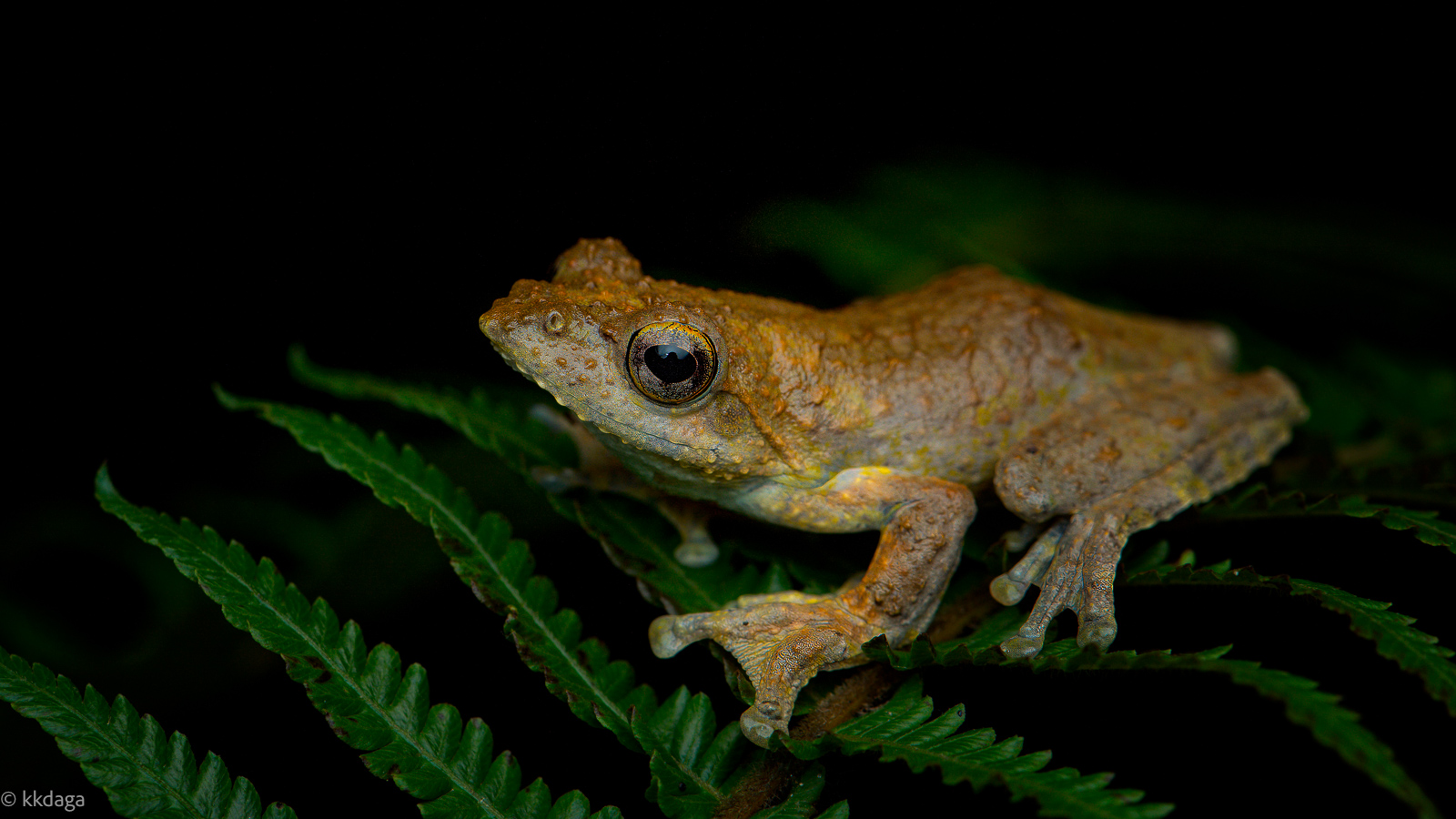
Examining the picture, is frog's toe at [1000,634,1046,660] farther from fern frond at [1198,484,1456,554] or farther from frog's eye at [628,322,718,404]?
frog's eye at [628,322,718,404]

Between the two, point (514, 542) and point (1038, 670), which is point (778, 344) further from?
point (1038, 670)

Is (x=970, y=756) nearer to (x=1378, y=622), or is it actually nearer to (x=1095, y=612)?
(x=1095, y=612)

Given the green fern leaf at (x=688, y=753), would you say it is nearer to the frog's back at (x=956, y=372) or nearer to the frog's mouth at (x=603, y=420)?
the frog's mouth at (x=603, y=420)

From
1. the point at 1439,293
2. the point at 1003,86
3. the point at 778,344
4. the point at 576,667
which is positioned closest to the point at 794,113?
the point at 1003,86

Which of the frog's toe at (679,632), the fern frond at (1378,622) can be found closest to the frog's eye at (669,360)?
the frog's toe at (679,632)

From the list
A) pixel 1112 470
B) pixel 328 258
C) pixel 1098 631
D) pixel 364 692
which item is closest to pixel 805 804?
pixel 1098 631

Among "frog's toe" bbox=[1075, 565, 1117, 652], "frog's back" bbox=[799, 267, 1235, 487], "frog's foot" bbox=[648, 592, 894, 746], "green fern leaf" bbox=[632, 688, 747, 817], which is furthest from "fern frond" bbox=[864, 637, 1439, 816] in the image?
"frog's back" bbox=[799, 267, 1235, 487]
